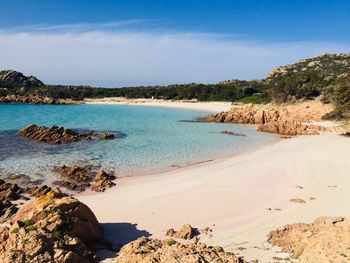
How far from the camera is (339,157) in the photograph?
72.9 ft

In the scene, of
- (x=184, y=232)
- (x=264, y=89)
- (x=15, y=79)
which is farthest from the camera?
(x=15, y=79)

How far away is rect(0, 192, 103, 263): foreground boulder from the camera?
8180 millimetres

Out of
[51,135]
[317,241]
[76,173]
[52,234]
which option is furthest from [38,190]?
[51,135]

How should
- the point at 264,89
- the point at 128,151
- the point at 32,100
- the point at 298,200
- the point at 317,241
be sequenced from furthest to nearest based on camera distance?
the point at 32,100 → the point at 264,89 → the point at 128,151 → the point at 298,200 → the point at 317,241

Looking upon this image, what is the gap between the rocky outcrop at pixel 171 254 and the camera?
24.7 ft

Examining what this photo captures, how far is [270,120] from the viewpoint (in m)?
44.5

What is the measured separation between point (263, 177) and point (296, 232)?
27.4 ft

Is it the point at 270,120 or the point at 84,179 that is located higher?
the point at 270,120

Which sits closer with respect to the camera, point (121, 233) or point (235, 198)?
point (121, 233)

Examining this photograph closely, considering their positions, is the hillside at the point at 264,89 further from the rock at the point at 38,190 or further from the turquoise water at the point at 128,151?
the rock at the point at 38,190

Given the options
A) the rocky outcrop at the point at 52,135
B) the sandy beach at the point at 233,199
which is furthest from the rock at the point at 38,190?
the rocky outcrop at the point at 52,135

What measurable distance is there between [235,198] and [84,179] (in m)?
8.16

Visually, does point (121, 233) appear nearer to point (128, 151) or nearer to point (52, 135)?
point (128, 151)

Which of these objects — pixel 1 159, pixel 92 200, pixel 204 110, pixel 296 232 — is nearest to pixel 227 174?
pixel 92 200
